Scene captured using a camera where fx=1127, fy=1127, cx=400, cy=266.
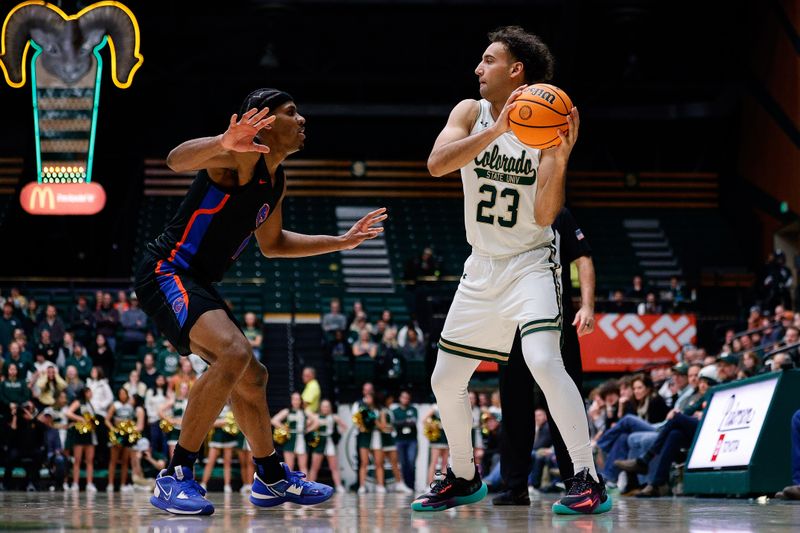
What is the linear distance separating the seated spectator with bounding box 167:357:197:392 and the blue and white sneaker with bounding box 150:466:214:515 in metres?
11.6

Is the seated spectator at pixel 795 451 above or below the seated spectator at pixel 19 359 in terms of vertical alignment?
below

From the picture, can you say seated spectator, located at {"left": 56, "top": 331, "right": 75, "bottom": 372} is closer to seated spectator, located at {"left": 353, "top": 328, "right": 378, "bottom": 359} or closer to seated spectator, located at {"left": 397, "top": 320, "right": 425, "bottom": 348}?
seated spectator, located at {"left": 353, "top": 328, "right": 378, "bottom": 359}

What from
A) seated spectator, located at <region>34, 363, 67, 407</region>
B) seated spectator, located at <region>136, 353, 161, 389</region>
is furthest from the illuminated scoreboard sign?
seated spectator, located at <region>34, 363, 67, 407</region>

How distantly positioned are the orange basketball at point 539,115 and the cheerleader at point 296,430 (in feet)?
39.9

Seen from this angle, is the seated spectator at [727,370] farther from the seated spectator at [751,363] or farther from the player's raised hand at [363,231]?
the player's raised hand at [363,231]

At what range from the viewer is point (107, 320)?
20.4 m

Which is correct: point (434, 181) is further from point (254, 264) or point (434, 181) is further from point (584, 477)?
point (584, 477)

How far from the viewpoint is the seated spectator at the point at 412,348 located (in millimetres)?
19344

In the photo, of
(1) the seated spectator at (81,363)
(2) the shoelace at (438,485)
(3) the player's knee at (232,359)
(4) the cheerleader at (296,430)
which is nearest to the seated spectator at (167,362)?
(1) the seated spectator at (81,363)

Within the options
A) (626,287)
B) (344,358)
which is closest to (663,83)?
(626,287)

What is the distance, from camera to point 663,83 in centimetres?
2777

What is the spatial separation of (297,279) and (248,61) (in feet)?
20.1

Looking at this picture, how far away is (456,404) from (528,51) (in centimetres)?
179

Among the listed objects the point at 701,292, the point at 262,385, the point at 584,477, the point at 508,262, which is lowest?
the point at 584,477
